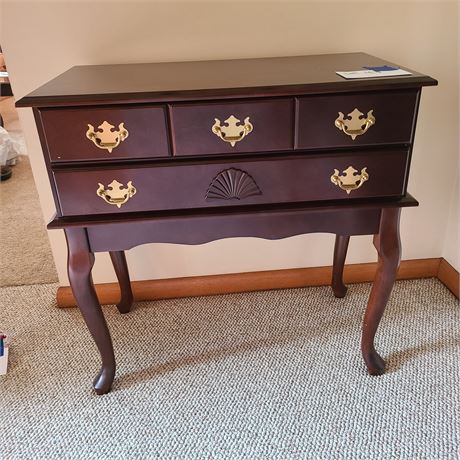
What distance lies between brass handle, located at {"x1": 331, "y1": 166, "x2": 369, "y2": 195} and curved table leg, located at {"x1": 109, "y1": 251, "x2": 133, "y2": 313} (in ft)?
2.36

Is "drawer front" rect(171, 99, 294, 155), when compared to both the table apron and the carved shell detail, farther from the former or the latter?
the table apron

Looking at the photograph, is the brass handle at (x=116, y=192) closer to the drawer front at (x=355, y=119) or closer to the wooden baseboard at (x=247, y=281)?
the drawer front at (x=355, y=119)

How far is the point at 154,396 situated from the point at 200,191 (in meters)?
0.59

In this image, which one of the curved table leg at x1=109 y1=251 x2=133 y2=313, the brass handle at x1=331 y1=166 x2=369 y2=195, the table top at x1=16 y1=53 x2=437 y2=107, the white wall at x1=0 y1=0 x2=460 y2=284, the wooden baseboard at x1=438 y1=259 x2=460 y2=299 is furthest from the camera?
the wooden baseboard at x1=438 y1=259 x2=460 y2=299

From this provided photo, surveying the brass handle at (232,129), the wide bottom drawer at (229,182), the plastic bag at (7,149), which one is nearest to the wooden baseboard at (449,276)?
the wide bottom drawer at (229,182)

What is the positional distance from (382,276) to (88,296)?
2.31ft

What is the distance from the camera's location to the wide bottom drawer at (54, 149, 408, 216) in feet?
3.14

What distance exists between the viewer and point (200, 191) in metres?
0.98

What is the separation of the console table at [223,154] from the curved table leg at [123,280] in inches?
13.2

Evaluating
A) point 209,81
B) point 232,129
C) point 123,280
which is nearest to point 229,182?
point 232,129

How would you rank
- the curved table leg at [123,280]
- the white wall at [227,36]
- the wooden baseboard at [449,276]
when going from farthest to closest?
1. the wooden baseboard at [449,276]
2. the curved table leg at [123,280]
3. the white wall at [227,36]

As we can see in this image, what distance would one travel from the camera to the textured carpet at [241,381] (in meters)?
1.08

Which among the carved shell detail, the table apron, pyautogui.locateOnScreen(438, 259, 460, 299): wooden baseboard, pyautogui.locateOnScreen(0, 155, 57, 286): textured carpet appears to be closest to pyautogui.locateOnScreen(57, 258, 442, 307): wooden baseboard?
pyautogui.locateOnScreen(438, 259, 460, 299): wooden baseboard

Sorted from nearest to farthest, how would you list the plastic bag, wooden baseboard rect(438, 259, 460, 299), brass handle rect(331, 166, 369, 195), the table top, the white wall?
the table top
brass handle rect(331, 166, 369, 195)
the white wall
wooden baseboard rect(438, 259, 460, 299)
the plastic bag
